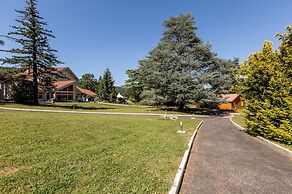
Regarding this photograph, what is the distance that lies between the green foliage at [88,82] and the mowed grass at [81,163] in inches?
3642

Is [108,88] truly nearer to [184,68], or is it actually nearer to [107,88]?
[107,88]

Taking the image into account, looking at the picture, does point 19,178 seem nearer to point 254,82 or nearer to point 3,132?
point 3,132

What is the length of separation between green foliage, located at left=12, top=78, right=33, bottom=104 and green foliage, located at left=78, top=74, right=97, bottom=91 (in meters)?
66.8

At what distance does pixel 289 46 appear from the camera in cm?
1030

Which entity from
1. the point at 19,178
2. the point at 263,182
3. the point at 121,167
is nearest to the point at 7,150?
the point at 19,178

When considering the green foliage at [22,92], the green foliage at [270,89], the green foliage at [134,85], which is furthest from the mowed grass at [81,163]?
the green foliage at [134,85]

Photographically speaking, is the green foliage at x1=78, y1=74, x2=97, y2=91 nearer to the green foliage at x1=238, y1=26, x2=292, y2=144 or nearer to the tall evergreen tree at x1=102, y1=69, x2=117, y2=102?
the tall evergreen tree at x1=102, y1=69, x2=117, y2=102

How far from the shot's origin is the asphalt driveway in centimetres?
469

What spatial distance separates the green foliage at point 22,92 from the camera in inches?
1172

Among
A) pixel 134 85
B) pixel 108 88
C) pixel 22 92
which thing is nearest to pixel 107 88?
pixel 108 88

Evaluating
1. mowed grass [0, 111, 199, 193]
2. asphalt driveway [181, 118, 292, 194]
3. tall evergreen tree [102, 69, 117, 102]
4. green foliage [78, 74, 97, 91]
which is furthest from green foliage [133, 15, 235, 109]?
green foliage [78, 74, 97, 91]

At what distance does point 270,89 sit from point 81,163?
35.8ft

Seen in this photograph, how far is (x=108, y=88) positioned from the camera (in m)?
65.7

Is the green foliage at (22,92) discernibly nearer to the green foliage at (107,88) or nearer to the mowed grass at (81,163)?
the mowed grass at (81,163)
